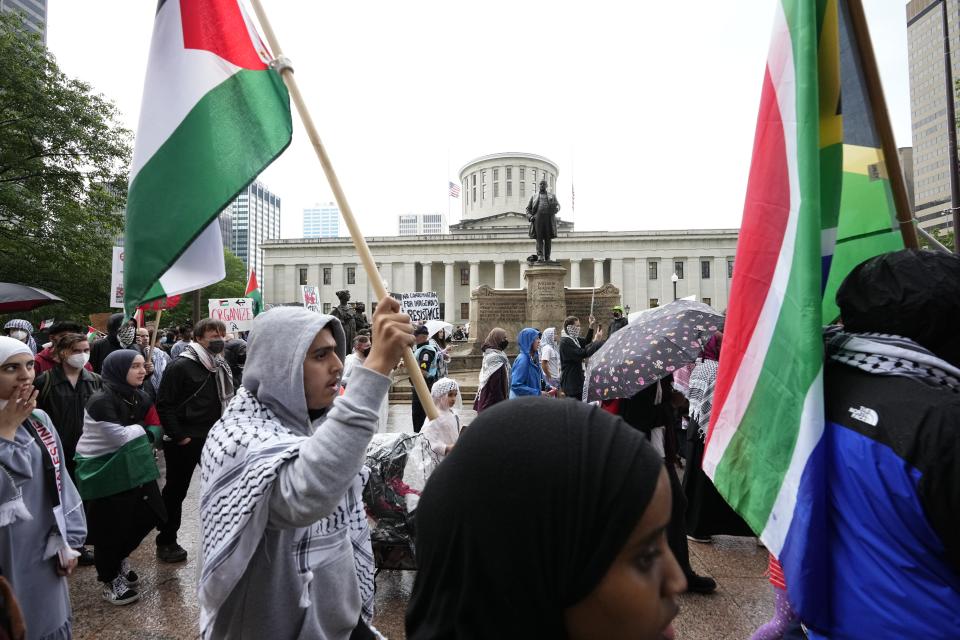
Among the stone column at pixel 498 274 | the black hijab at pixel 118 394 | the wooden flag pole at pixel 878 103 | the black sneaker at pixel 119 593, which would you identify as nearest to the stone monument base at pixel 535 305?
the black hijab at pixel 118 394

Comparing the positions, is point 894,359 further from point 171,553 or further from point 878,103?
point 171,553

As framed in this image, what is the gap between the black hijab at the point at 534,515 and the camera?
2.84ft

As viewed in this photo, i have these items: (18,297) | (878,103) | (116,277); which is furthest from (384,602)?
(116,277)

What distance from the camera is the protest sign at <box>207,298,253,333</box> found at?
16.4 m

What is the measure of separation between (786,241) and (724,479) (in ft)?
3.02

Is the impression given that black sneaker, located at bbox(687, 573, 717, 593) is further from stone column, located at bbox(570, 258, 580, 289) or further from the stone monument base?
stone column, located at bbox(570, 258, 580, 289)

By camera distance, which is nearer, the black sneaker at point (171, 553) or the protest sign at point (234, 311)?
the black sneaker at point (171, 553)

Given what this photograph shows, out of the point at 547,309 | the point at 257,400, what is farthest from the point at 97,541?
the point at 547,309

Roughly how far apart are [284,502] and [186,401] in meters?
3.90

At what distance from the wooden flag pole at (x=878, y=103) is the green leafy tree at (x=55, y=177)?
70.3 ft

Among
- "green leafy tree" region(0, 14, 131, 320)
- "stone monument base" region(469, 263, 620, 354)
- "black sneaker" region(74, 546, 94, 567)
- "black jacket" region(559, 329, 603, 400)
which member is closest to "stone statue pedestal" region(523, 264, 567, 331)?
"stone monument base" region(469, 263, 620, 354)

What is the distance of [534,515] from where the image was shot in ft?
2.83

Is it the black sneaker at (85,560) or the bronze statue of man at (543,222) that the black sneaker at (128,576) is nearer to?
the black sneaker at (85,560)

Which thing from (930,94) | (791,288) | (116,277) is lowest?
(791,288)
